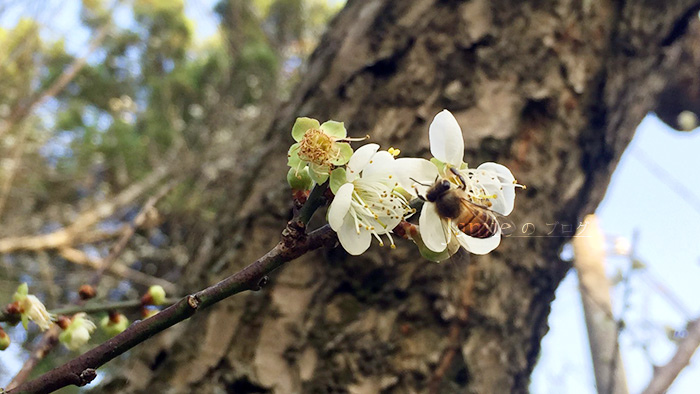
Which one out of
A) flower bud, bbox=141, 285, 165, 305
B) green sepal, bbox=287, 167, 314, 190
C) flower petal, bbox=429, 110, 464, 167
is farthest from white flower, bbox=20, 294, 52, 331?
flower petal, bbox=429, 110, 464, 167

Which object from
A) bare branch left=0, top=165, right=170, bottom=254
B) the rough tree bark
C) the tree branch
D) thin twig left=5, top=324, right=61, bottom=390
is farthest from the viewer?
bare branch left=0, top=165, right=170, bottom=254

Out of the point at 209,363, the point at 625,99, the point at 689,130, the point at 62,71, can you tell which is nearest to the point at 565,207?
the point at 625,99

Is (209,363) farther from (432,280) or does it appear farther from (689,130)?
(689,130)

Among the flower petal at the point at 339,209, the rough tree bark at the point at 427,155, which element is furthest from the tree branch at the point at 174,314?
the rough tree bark at the point at 427,155

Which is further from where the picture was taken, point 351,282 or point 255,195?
point 255,195

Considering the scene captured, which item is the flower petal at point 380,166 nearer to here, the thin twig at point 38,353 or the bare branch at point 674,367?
the thin twig at point 38,353

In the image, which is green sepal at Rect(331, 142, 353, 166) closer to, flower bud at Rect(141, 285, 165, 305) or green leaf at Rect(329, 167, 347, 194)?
green leaf at Rect(329, 167, 347, 194)

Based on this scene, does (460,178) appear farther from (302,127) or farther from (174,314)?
(174,314)

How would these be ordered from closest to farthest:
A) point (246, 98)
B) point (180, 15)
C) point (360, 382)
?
point (360, 382)
point (246, 98)
point (180, 15)
